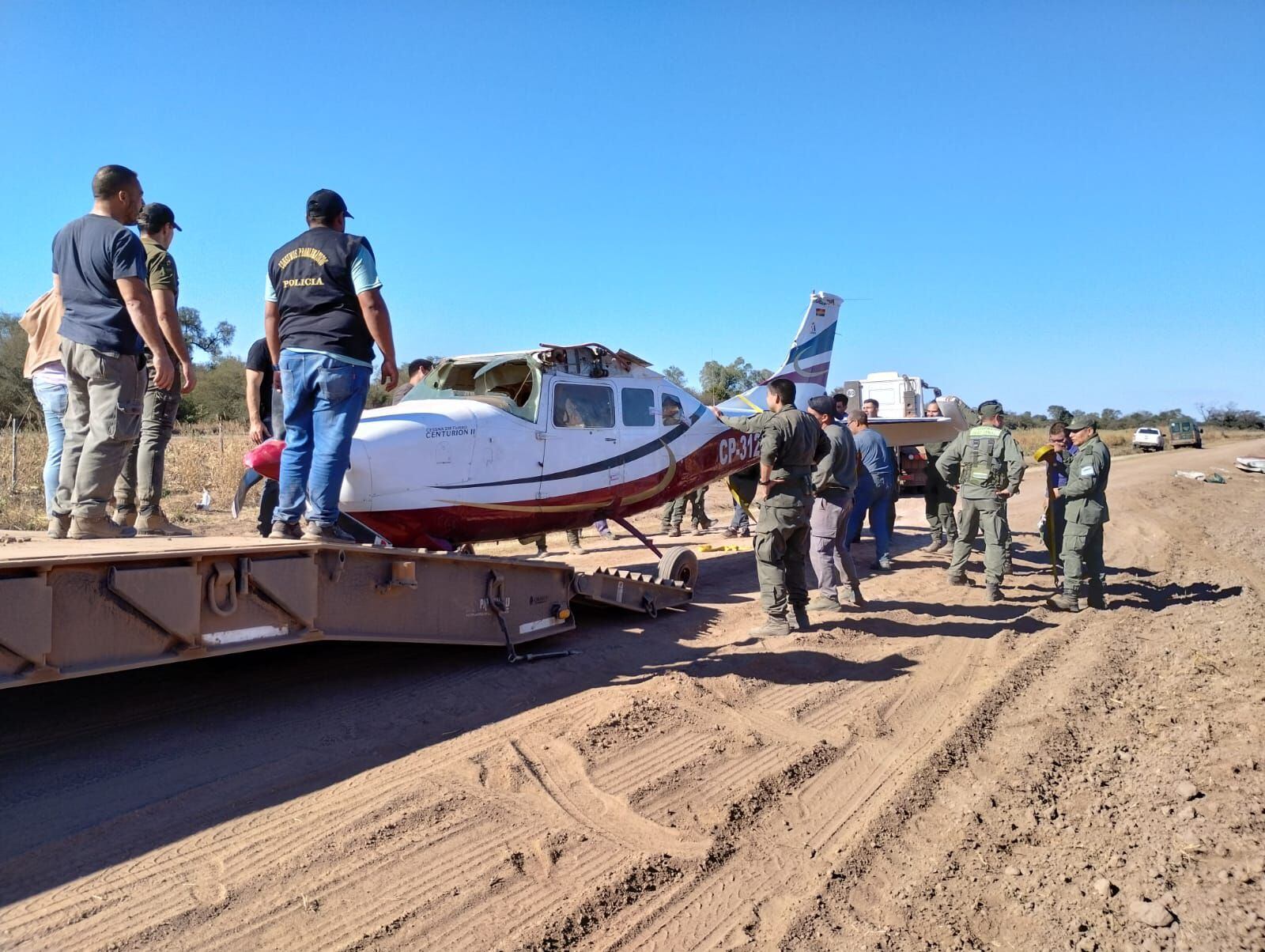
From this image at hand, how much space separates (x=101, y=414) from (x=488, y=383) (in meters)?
3.51

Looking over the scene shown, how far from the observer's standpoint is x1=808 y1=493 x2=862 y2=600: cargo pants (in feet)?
28.1

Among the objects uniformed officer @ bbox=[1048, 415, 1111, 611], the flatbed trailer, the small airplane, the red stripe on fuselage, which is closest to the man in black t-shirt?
the small airplane

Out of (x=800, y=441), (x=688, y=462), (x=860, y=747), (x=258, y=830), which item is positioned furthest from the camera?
(x=688, y=462)

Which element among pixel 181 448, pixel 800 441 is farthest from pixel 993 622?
pixel 181 448

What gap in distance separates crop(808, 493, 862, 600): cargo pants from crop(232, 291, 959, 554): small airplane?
155 cm

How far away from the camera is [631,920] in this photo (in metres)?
3.00

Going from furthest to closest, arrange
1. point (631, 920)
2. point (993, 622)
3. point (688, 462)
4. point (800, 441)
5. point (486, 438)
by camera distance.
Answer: point (688, 462) → point (993, 622) → point (800, 441) → point (486, 438) → point (631, 920)

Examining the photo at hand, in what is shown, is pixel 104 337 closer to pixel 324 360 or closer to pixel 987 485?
pixel 324 360

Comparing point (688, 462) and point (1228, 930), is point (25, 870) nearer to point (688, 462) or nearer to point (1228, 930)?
point (1228, 930)

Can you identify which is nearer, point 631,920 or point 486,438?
point 631,920

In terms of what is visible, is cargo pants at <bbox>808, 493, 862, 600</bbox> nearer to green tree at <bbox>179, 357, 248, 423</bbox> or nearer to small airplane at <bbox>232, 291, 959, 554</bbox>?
small airplane at <bbox>232, 291, 959, 554</bbox>

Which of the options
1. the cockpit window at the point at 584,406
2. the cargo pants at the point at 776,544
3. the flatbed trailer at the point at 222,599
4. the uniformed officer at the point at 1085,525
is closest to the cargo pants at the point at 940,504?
the uniformed officer at the point at 1085,525

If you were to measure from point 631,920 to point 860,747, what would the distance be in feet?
7.26

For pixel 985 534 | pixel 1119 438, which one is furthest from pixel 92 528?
pixel 1119 438
